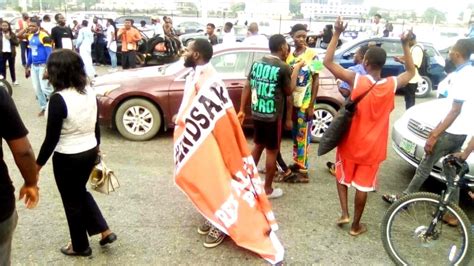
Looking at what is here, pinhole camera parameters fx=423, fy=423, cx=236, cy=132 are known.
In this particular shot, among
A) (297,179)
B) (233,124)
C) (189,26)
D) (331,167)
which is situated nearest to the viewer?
(233,124)

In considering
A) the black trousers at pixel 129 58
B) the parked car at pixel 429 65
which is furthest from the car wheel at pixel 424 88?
the black trousers at pixel 129 58

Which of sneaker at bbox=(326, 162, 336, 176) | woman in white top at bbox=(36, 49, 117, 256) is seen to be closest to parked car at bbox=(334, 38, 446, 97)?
sneaker at bbox=(326, 162, 336, 176)

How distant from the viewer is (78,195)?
3.21m

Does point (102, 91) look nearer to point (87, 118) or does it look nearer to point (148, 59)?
point (87, 118)

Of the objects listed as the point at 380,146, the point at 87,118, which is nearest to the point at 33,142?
the point at 87,118

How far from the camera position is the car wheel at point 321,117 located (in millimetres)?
6621

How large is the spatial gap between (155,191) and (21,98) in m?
5.81

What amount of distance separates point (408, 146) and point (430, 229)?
1.69 m

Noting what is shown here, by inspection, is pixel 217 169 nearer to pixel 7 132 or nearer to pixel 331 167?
pixel 7 132

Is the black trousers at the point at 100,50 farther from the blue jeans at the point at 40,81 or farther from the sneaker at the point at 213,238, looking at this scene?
the sneaker at the point at 213,238

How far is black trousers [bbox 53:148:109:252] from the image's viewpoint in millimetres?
3059

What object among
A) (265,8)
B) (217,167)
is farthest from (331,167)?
(265,8)

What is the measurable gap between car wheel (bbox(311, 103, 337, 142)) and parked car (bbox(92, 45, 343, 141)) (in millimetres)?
174

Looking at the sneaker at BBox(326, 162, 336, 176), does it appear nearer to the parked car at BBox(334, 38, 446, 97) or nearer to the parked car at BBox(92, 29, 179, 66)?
the parked car at BBox(334, 38, 446, 97)
